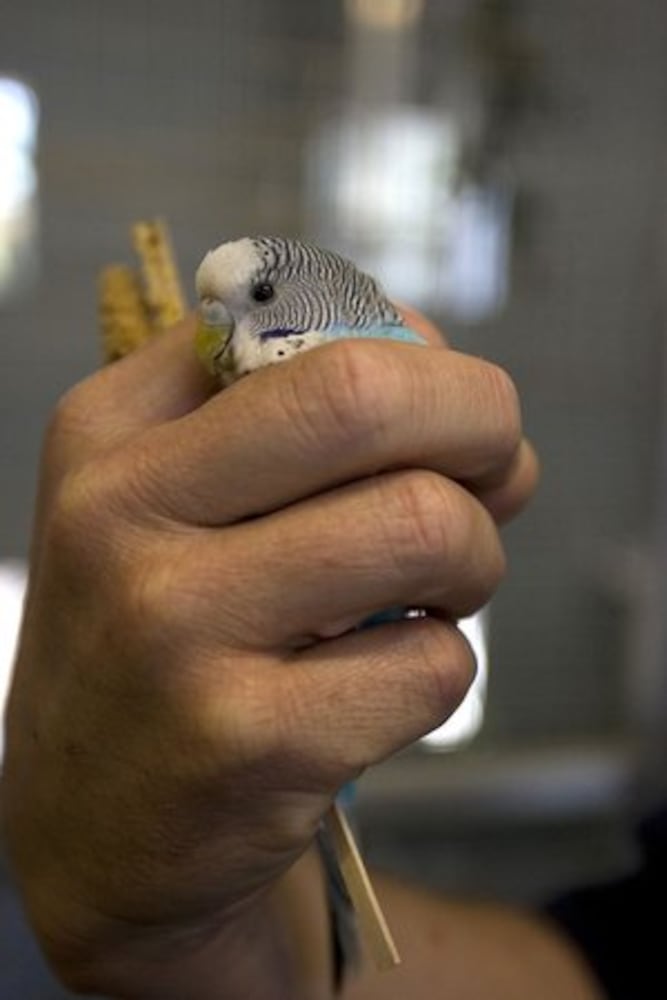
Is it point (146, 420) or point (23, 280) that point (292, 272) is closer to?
point (146, 420)

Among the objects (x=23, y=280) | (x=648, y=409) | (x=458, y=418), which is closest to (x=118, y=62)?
(x=23, y=280)

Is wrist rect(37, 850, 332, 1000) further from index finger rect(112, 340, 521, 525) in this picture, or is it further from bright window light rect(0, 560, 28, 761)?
bright window light rect(0, 560, 28, 761)

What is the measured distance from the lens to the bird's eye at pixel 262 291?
0.30 metres

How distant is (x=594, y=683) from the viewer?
102cm

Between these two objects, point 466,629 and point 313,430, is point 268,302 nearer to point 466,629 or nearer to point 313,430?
point 313,430

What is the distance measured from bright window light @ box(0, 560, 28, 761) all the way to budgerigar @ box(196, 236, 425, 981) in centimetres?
57

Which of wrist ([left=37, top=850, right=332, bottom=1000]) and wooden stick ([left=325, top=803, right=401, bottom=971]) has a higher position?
wooden stick ([left=325, top=803, right=401, bottom=971])

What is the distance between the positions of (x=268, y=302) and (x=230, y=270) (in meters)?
0.01

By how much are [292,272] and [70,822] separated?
187 mm

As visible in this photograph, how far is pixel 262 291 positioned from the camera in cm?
30

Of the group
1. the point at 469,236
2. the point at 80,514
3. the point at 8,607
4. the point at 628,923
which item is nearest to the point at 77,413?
the point at 80,514

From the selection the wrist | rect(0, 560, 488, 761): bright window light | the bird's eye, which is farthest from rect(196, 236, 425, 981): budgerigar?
rect(0, 560, 488, 761): bright window light

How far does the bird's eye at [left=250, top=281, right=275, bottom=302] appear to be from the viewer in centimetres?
30

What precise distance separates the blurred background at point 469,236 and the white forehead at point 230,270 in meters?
0.60
